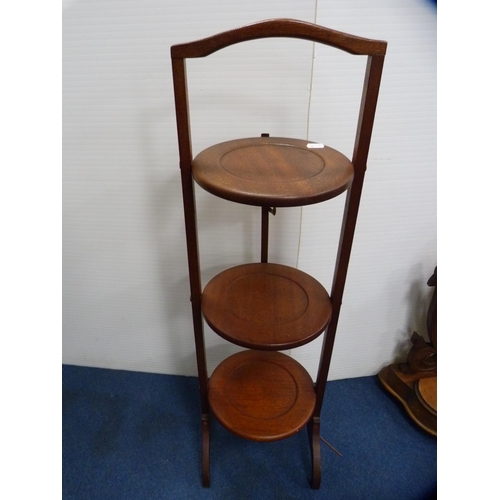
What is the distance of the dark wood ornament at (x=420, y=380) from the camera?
1.27 metres

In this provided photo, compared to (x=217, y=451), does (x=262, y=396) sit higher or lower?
higher

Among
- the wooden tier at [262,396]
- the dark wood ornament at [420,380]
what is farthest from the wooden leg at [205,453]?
the dark wood ornament at [420,380]

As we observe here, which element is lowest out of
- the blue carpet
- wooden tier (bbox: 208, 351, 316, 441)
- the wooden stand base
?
the blue carpet


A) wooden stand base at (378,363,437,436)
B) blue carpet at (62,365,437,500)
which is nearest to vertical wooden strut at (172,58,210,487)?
blue carpet at (62,365,437,500)

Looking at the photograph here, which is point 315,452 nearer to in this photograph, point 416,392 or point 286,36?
point 416,392

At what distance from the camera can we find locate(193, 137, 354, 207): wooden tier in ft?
2.00

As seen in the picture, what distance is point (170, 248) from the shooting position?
1195mm

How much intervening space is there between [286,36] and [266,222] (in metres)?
0.51

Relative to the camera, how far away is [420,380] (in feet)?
4.48

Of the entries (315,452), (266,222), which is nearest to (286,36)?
(266,222)

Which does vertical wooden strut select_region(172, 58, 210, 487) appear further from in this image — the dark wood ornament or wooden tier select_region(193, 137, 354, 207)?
the dark wood ornament

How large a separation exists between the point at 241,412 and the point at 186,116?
81cm

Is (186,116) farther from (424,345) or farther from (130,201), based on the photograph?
(424,345)

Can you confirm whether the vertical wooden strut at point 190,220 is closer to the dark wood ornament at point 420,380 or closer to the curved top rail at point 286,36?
the curved top rail at point 286,36
